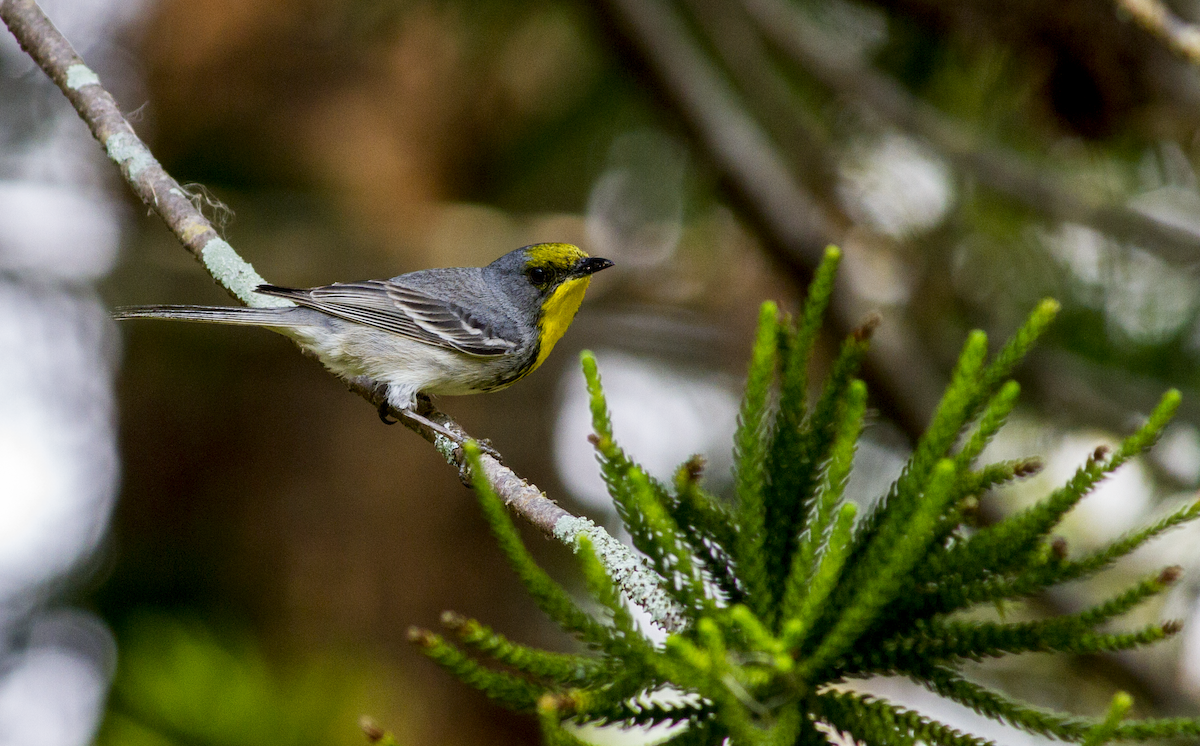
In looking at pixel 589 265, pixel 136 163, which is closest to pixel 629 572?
pixel 136 163

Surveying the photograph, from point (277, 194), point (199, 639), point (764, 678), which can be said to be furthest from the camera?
point (277, 194)

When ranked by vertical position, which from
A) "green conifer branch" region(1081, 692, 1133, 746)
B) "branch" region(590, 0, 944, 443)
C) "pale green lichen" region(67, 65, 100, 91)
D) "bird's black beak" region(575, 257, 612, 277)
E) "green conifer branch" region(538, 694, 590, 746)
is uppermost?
"branch" region(590, 0, 944, 443)

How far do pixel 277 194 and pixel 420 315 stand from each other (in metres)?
2.72

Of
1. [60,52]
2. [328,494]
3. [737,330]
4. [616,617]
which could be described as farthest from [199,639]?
[737,330]

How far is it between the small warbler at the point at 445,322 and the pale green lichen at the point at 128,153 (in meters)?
0.81

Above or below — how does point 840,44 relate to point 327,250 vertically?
above

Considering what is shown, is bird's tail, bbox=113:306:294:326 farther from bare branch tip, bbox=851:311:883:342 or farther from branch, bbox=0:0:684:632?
bare branch tip, bbox=851:311:883:342

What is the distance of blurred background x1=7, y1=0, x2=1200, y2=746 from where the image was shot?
5086mm

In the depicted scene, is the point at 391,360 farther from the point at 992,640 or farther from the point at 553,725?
the point at 992,640

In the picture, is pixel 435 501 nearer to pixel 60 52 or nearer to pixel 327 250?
pixel 327 250

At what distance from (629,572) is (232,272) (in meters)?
1.89

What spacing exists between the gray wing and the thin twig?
272 centimetres

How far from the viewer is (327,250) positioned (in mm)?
6207

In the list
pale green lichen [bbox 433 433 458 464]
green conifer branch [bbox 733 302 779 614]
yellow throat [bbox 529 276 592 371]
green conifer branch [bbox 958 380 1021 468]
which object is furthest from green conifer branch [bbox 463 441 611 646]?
yellow throat [bbox 529 276 592 371]
